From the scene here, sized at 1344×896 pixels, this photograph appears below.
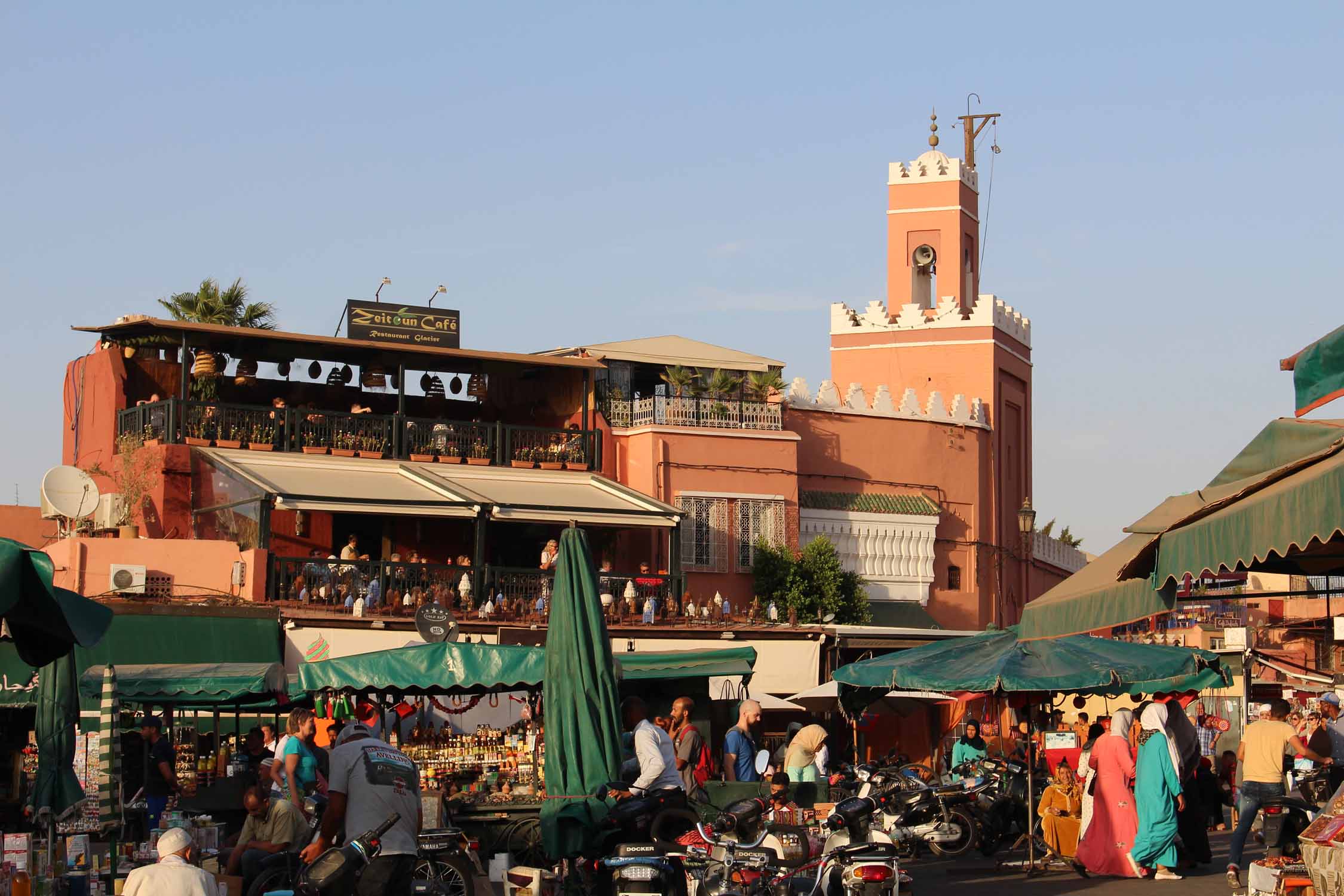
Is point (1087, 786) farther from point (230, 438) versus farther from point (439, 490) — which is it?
point (230, 438)

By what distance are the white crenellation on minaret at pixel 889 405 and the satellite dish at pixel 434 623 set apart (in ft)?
42.4

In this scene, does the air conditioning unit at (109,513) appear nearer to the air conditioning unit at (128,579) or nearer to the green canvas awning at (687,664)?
the air conditioning unit at (128,579)

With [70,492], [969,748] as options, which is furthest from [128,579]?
[969,748]

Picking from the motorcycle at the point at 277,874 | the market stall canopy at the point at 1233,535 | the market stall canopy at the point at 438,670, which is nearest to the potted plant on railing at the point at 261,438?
the market stall canopy at the point at 438,670

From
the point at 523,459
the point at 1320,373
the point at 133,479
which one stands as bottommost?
the point at 1320,373

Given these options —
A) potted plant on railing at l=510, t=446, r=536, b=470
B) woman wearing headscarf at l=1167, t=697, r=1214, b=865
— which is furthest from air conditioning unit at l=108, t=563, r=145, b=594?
woman wearing headscarf at l=1167, t=697, r=1214, b=865

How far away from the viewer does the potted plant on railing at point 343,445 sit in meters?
30.7

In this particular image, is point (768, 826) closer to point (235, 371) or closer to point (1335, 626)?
point (1335, 626)

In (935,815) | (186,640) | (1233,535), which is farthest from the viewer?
(186,640)

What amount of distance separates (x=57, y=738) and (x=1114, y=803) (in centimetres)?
851

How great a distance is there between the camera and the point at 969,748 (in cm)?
2016

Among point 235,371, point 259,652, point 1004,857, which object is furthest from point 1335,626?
point 235,371

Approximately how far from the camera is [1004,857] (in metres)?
17.4

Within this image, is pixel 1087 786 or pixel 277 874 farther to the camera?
pixel 1087 786
